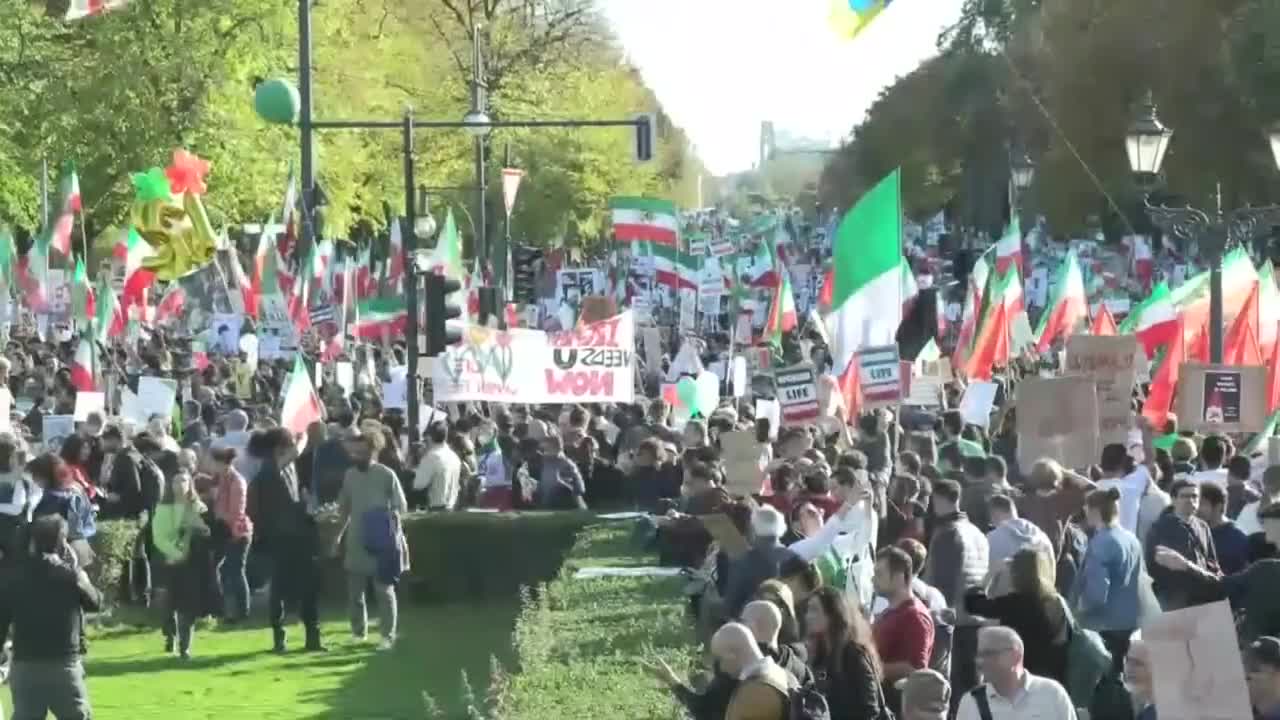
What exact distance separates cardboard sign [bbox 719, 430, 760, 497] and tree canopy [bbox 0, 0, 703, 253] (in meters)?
28.1

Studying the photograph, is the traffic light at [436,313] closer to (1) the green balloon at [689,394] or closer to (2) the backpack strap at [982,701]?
(1) the green balloon at [689,394]

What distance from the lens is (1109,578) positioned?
11.8 meters

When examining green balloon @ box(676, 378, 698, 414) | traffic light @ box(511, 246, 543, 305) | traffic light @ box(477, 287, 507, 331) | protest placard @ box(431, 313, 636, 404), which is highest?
traffic light @ box(511, 246, 543, 305)

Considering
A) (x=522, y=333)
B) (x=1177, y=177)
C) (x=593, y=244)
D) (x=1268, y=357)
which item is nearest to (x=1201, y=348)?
(x=1268, y=357)

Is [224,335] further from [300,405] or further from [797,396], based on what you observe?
[797,396]

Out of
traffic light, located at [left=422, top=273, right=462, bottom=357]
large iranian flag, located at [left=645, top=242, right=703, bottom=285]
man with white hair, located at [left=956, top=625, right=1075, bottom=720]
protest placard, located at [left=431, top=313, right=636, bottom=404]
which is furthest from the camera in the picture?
large iranian flag, located at [left=645, top=242, right=703, bottom=285]

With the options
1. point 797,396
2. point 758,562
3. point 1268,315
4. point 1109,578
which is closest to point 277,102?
point 797,396

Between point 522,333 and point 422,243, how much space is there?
8423mm

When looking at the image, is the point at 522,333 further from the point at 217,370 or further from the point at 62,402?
the point at 217,370

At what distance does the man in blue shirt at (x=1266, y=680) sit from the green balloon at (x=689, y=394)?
1752 cm

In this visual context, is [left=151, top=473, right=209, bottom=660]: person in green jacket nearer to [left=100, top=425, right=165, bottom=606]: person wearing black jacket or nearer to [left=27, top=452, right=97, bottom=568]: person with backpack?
[left=27, top=452, right=97, bottom=568]: person with backpack

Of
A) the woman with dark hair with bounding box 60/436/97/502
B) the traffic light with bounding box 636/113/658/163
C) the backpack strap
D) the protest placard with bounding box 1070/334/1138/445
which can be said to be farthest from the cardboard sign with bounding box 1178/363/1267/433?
the traffic light with bounding box 636/113/658/163

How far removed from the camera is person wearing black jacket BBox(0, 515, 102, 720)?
11.3 metres

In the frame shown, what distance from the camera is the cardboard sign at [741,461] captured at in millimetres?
16859
